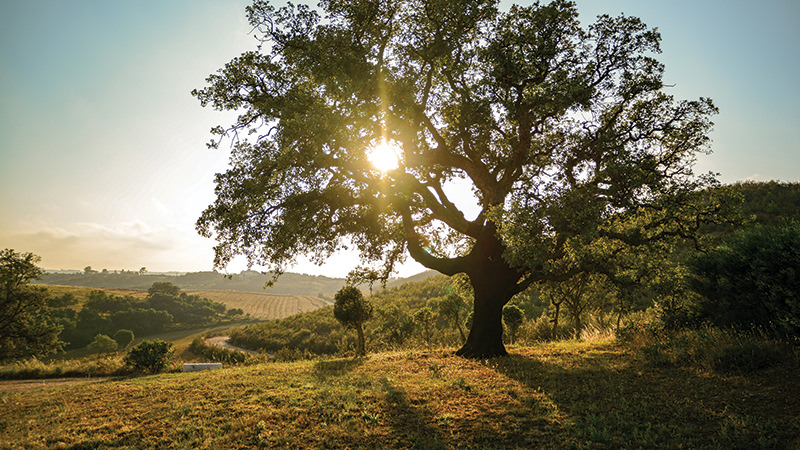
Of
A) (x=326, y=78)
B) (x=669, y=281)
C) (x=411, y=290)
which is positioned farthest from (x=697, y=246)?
(x=411, y=290)

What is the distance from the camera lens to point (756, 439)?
4.59m

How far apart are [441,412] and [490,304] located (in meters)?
7.99

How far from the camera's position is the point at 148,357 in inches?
600

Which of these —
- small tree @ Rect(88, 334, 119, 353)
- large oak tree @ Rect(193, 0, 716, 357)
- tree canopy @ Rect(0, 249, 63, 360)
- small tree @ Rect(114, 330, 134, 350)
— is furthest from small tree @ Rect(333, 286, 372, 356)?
small tree @ Rect(114, 330, 134, 350)

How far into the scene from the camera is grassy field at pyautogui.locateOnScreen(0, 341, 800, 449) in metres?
5.18

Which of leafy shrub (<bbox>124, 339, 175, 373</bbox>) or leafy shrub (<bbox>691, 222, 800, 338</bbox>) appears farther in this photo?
leafy shrub (<bbox>124, 339, 175, 373</bbox>)

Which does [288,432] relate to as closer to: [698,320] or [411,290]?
[698,320]

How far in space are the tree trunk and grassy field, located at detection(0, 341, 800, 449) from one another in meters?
3.64

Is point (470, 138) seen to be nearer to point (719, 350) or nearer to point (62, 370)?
point (719, 350)

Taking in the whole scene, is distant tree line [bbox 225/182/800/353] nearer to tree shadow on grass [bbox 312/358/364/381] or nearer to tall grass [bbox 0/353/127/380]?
tree shadow on grass [bbox 312/358/364/381]

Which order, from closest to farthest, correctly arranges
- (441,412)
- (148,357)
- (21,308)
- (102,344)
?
(441,412) → (148,357) → (21,308) → (102,344)

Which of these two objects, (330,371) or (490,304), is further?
(490,304)

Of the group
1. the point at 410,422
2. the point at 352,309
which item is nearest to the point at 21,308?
the point at 352,309

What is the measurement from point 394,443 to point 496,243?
34.6 feet
